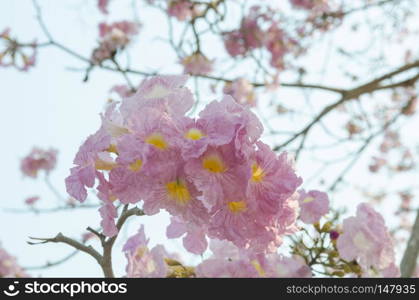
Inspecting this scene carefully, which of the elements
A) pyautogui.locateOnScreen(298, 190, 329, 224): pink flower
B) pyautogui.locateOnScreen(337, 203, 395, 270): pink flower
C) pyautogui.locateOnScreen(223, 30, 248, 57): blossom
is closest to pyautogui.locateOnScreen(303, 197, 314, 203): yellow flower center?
pyautogui.locateOnScreen(298, 190, 329, 224): pink flower

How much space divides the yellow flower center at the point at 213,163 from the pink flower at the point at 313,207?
74cm

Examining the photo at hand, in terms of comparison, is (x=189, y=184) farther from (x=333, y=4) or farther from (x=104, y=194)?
(x=333, y=4)

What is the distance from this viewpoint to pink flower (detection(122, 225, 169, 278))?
42.7 inches

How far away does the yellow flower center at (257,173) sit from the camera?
1000 mm

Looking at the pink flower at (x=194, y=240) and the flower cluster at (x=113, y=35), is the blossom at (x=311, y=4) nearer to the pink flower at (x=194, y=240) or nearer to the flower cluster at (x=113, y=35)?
the flower cluster at (x=113, y=35)

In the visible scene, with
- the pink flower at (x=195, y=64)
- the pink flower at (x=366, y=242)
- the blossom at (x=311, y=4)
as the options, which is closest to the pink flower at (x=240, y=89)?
the pink flower at (x=195, y=64)

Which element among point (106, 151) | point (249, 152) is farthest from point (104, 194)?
point (249, 152)

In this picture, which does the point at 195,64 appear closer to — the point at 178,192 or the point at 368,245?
the point at 368,245

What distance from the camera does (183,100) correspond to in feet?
3.38

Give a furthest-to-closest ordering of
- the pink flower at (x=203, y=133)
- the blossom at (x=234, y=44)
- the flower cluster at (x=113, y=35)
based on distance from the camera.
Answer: the blossom at (x=234, y=44) → the flower cluster at (x=113, y=35) → the pink flower at (x=203, y=133)

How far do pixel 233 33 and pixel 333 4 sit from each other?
3.48 feet

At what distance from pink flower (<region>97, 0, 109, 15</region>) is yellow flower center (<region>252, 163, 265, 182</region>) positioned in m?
5.51

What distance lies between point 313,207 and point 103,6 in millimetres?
5116

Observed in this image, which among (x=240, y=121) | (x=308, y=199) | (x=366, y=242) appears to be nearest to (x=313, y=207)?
(x=308, y=199)
